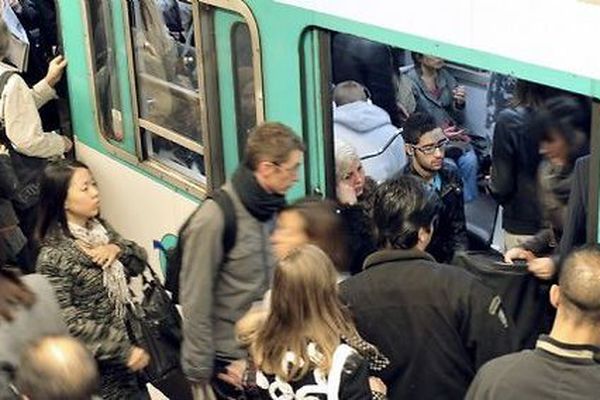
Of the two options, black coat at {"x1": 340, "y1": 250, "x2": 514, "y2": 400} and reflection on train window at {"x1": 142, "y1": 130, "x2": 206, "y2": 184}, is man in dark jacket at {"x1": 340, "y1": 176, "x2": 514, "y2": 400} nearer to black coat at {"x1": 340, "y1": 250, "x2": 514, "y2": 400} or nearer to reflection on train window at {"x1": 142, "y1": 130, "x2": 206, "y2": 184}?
black coat at {"x1": 340, "y1": 250, "x2": 514, "y2": 400}

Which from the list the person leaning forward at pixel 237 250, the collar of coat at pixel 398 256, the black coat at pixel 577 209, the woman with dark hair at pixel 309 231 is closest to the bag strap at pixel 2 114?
the person leaning forward at pixel 237 250

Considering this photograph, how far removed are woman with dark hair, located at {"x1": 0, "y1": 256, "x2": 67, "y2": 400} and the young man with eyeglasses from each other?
6.07 feet

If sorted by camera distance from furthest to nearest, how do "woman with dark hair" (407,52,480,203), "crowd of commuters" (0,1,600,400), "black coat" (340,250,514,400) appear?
"woman with dark hair" (407,52,480,203), "black coat" (340,250,514,400), "crowd of commuters" (0,1,600,400)

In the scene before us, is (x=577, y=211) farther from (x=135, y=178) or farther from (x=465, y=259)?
(x=135, y=178)

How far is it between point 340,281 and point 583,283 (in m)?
0.92

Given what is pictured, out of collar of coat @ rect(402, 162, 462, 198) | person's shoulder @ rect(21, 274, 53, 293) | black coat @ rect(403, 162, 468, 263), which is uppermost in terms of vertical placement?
person's shoulder @ rect(21, 274, 53, 293)

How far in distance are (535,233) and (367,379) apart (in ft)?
5.49

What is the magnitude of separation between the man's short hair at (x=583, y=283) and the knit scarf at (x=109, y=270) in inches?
71.9

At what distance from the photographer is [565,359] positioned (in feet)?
10.6

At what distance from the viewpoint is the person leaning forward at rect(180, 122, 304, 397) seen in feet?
13.7

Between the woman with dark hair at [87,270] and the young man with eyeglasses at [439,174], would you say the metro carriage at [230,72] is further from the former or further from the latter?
the woman with dark hair at [87,270]

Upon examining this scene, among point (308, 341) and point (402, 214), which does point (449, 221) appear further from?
point (308, 341)

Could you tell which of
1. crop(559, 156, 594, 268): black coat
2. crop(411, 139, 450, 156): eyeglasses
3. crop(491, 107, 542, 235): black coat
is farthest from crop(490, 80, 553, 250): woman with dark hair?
crop(559, 156, 594, 268): black coat

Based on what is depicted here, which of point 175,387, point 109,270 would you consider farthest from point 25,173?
point 109,270
